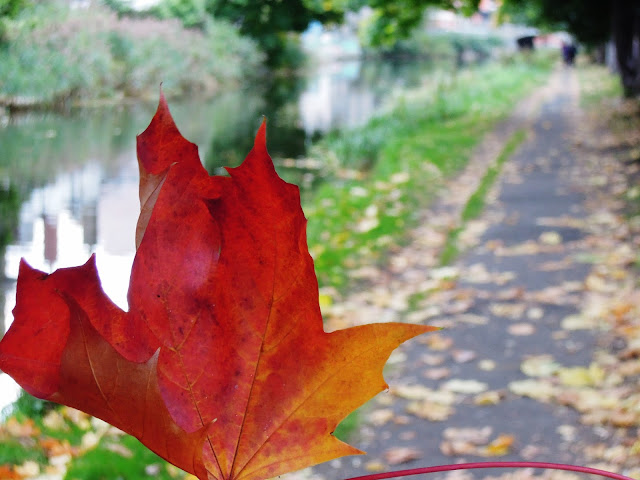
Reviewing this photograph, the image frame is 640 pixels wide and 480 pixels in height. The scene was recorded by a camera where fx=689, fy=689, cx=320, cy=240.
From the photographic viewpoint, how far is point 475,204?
514 centimetres

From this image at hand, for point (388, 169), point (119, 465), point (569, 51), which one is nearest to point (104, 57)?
point (119, 465)

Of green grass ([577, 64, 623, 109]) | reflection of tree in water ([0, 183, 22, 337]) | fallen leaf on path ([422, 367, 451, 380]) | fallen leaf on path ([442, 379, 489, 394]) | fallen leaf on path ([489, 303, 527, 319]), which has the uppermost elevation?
reflection of tree in water ([0, 183, 22, 337])

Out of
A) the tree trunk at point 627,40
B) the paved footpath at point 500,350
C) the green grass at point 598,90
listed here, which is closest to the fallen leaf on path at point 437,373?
the paved footpath at point 500,350

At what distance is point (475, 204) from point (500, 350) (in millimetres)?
2437

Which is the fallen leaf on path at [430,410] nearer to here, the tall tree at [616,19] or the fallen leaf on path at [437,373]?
the fallen leaf on path at [437,373]

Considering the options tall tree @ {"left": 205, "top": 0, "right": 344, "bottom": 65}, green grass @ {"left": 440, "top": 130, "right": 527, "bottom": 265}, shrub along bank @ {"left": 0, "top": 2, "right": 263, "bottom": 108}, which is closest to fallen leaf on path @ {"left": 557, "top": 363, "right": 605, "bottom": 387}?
green grass @ {"left": 440, "top": 130, "right": 527, "bottom": 265}

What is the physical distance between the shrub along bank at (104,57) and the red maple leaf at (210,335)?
1213mm

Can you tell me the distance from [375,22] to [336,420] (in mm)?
3973

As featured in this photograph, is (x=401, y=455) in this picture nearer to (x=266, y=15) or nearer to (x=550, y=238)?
(x=266, y=15)

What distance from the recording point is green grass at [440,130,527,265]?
4086 mm

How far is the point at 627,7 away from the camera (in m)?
10.6

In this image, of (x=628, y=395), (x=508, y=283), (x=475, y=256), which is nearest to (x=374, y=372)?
(x=628, y=395)

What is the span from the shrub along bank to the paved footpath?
1.31 meters

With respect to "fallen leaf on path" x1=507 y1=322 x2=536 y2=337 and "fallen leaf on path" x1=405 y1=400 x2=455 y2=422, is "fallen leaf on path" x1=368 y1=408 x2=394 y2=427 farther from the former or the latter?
"fallen leaf on path" x1=507 y1=322 x2=536 y2=337
